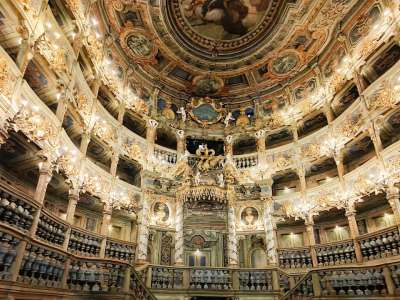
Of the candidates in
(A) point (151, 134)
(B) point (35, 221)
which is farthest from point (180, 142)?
(B) point (35, 221)

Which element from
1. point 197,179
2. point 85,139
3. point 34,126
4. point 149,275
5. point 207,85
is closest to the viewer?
point 34,126

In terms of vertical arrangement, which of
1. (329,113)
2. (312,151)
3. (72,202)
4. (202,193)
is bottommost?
(72,202)

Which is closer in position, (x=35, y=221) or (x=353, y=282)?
(x=35, y=221)

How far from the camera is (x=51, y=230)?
11016mm

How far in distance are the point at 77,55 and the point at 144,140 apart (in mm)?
7258

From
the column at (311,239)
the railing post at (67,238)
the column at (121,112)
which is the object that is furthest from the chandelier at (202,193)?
the railing post at (67,238)

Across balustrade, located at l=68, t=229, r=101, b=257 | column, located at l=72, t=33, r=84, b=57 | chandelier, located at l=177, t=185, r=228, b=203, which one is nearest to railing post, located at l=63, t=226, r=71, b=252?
balustrade, located at l=68, t=229, r=101, b=257

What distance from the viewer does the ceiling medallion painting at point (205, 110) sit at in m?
22.9

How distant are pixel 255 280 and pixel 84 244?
8.78m

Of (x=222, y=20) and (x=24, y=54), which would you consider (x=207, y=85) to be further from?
(x=24, y=54)

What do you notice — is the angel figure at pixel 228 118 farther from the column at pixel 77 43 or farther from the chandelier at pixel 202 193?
the column at pixel 77 43

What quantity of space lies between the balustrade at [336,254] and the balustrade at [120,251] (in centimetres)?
1044

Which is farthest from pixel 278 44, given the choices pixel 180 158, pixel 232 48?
pixel 180 158

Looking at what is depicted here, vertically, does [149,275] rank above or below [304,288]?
above
